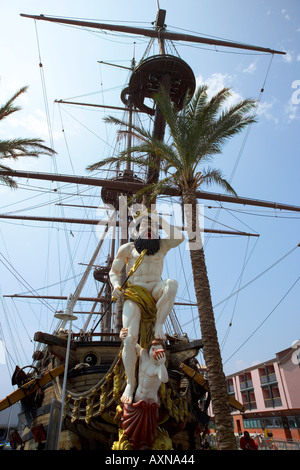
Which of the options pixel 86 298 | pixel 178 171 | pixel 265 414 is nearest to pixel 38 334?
pixel 178 171

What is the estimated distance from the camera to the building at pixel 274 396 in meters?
20.6

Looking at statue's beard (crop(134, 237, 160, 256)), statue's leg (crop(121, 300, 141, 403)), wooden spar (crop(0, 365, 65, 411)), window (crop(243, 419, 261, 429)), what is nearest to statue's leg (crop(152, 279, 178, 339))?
statue's leg (crop(121, 300, 141, 403))

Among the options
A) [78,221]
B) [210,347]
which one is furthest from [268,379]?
[210,347]

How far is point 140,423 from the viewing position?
12.6 ft

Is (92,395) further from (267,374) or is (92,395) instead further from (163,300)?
(267,374)

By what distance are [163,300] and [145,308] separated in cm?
30

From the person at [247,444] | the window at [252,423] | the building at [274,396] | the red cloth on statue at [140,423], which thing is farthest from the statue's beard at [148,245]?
the window at [252,423]

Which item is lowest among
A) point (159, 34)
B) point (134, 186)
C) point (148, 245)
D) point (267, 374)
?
point (148, 245)

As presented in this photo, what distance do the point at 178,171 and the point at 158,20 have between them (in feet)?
42.1

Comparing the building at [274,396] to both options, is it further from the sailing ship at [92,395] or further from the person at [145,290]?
the person at [145,290]

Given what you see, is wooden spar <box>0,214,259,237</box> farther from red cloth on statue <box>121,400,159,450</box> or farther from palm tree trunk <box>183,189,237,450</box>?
red cloth on statue <box>121,400,159,450</box>

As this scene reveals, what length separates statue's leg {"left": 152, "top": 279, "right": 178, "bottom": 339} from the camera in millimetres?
4387

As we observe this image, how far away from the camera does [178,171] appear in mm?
7371
